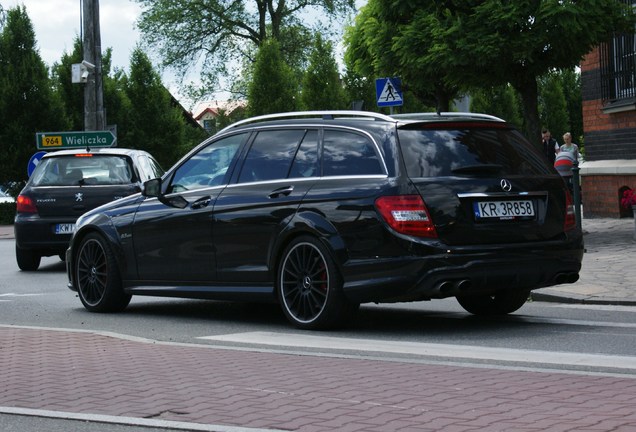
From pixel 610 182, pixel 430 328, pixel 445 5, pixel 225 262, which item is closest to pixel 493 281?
pixel 430 328

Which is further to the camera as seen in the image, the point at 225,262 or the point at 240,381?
the point at 225,262

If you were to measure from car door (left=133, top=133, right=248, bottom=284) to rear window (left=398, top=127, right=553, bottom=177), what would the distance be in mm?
1824

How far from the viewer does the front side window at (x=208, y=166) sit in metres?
10.1

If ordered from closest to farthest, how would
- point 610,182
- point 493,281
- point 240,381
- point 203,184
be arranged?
point 240,381 → point 493,281 → point 203,184 → point 610,182

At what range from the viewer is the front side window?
33.1ft

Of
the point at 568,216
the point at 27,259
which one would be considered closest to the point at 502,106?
the point at 27,259

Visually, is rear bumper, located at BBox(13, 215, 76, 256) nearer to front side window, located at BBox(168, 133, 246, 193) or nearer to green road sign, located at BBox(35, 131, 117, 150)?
front side window, located at BBox(168, 133, 246, 193)

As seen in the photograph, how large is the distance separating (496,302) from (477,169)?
1.62 meters

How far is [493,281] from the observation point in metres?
8.62

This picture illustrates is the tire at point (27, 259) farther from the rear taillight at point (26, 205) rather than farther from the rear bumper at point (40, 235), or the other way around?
the rear taillight at point (26, 205)

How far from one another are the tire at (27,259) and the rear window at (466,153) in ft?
32.4

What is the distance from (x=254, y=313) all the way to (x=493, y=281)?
2.81m

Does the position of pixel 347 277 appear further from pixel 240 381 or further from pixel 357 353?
pixel 240 381

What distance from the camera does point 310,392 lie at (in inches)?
249
